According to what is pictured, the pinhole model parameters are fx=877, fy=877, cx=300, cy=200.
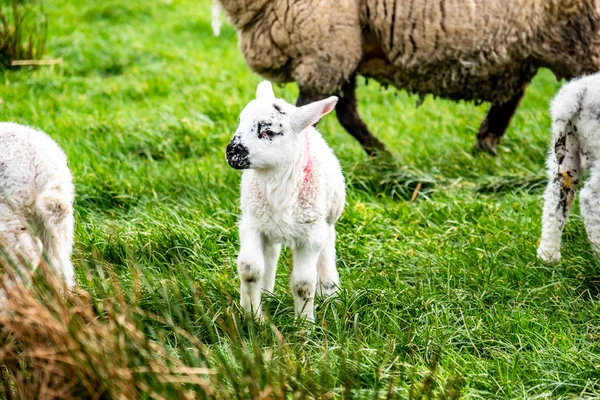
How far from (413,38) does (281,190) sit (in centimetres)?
257

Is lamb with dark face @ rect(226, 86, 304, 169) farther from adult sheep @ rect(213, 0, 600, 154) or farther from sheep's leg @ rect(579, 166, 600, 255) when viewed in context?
adult sheep @ rect(213, 0, 600, 154)

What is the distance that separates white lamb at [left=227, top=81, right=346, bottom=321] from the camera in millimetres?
3928

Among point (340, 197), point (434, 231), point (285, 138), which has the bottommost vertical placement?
point (434, 231)

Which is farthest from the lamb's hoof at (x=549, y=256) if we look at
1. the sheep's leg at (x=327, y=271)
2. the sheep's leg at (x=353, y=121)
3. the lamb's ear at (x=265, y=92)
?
the sheep's leg at (x=353, y=121)

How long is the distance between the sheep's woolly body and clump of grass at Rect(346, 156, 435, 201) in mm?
671

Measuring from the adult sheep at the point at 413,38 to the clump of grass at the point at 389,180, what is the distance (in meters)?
0.61

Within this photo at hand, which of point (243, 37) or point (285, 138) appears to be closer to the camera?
point (285, 138)

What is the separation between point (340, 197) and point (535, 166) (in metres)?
2.81

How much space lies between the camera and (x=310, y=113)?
3.90 m

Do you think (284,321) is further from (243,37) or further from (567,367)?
(243,37)

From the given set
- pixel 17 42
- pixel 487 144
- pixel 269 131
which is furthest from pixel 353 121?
pixel 17 42

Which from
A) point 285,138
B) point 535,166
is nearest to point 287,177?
point 285,138

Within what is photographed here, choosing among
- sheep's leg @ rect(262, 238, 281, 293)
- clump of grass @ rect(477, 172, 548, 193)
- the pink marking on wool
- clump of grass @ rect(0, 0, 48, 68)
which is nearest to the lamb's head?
the pink marking on wool

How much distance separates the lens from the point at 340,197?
4391 mm
